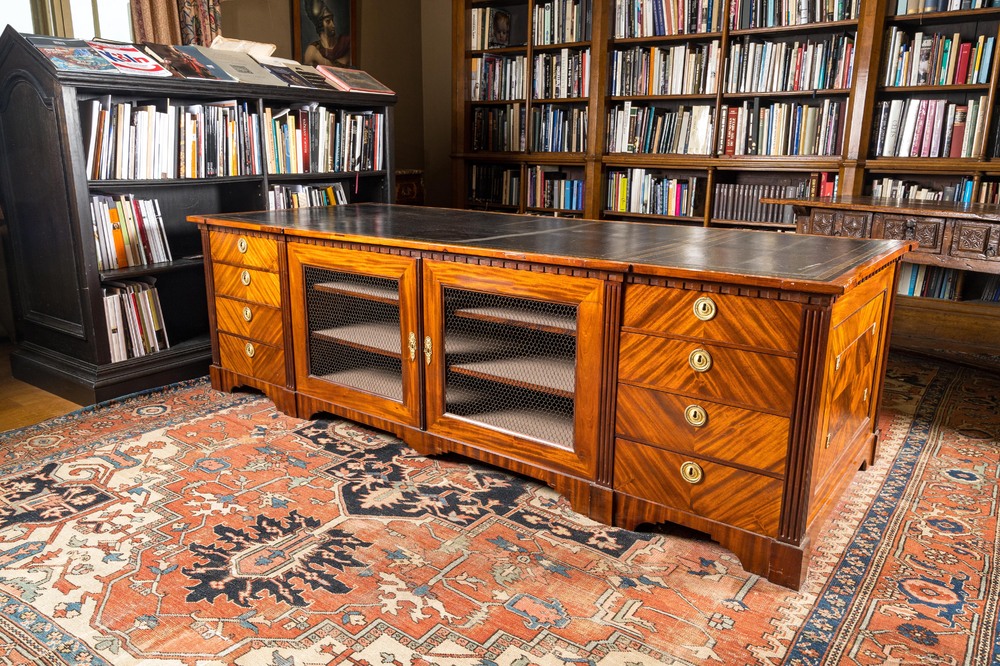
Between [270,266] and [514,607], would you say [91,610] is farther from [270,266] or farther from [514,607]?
[270,266]

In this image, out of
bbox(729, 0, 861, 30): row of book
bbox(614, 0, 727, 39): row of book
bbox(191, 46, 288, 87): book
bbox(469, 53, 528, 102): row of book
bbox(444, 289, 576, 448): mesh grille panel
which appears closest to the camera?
bbox(444, 289, 576, 448): mesh grille panel

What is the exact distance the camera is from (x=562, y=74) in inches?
199

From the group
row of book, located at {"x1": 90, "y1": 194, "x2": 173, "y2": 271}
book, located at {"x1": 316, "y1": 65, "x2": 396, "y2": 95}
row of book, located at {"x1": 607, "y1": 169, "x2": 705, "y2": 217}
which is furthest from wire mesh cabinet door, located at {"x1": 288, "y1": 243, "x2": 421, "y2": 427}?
row of book, located at {"x1": 607, "y1": 169, "x2": 705, "y2": 217}

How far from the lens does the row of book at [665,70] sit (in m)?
4.50

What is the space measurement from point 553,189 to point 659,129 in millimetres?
878

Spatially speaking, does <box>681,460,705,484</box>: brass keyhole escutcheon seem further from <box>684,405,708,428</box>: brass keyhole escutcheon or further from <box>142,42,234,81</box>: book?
<box>142,42,234,81</box>: book

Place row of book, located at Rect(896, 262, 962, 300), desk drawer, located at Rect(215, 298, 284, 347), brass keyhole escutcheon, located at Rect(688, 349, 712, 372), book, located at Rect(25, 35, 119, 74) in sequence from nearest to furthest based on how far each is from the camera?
brass keyhole escutcheon, located at Rect(688, 349, 712, 372) < book, located at Rect(25, 35, 119, 74) < desk drawer, located at Rect(215, 298, 284, 347) < row of book, located at Rect(896, 262, 962, 300)

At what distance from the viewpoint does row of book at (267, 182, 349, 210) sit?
12.0 ft

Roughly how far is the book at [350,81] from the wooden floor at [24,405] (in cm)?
200

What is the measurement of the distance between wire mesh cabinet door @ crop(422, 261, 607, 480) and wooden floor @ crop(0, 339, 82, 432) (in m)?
1.59

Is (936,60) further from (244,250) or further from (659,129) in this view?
(244,250)

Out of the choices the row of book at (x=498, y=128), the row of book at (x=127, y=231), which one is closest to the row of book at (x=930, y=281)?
the row of book at (x=498, y=128)

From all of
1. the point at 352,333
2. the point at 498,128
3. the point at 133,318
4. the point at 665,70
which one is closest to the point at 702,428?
the point at 352,333

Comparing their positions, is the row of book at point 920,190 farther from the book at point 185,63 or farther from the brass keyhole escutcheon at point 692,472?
the book at point 185,63
